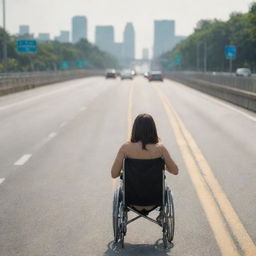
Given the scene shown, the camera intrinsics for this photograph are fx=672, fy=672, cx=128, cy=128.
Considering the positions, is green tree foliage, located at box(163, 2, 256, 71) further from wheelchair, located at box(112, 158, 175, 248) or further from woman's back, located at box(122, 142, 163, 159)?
woman's back, located at box(122, 142, 163, 159)

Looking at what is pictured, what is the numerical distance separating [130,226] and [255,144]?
30.4ft

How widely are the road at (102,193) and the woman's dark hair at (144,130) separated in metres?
1.10

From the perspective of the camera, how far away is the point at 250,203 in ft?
29.3

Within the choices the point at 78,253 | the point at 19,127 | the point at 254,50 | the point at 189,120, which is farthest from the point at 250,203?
the point at 254,50

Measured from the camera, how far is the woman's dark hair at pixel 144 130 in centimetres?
620

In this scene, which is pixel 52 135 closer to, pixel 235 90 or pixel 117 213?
pixel 117 213

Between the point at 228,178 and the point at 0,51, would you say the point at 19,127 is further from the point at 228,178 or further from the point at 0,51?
the point at 0,51

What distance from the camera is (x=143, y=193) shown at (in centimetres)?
639

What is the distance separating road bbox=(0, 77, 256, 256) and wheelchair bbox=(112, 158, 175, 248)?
0.28m

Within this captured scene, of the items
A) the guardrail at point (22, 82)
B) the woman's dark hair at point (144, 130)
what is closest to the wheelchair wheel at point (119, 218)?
the woman's dark hair at point (144, 130)

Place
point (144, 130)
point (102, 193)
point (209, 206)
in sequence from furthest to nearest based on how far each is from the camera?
point (102, 193) < point (209, 206) < point (144, 130)

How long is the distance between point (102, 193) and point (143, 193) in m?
3.38

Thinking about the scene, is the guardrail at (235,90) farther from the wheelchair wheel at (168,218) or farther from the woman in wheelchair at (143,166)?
the woman in wheelchair at (143,166)

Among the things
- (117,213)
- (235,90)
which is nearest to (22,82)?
(235,90)
